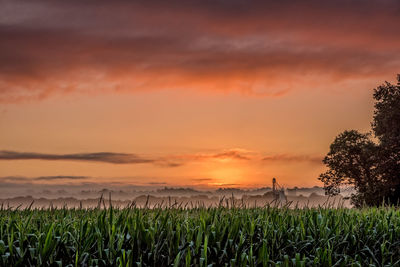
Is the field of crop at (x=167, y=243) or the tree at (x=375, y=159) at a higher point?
the tree at (x=375, y=159)

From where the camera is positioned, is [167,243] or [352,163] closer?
[167,243]

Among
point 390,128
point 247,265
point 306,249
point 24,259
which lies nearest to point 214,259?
point 247,265

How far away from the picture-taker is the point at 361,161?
33.8 meters

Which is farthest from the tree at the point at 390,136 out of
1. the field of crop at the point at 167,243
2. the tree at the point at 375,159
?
the field of crop at the point at 167,243

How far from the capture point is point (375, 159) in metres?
32.1

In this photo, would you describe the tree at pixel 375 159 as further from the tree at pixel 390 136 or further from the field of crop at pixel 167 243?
the field of crop at pixel 167 243

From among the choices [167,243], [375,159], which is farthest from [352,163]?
[167,243]

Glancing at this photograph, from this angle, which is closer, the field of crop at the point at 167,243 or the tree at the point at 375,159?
the field of crop at the point at 167,243

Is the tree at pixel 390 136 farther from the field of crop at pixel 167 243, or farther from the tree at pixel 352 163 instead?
the field of crop at pixel 167 243

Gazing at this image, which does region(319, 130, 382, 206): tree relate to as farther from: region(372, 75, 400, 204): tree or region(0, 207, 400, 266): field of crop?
region(0, 207, 400, 266): field of crop

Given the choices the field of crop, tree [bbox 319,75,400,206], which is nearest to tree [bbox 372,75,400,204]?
tree [bbox 319,75,400,206]

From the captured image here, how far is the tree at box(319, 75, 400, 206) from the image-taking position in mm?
31641

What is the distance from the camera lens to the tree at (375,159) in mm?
31641

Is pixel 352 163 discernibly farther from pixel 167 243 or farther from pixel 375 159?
pixel 167 243
